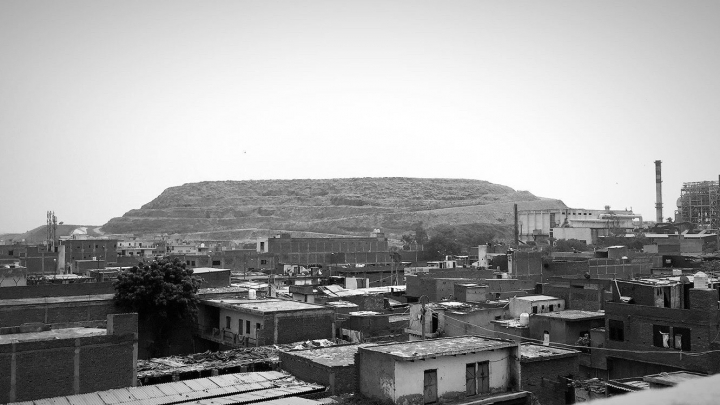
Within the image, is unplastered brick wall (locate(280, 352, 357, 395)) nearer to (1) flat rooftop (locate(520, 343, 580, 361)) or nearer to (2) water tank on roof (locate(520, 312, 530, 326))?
(1) flat rooftop (locate(520, 343, 580, 361))

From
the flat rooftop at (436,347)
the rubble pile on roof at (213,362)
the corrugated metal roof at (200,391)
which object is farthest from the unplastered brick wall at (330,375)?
the rubble pile on roof at (213,362)

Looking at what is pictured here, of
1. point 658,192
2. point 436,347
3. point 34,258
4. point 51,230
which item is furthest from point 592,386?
point 658,192

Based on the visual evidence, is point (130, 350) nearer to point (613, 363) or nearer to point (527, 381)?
point (527, 381)

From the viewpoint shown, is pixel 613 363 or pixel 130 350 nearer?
pixel 130 350

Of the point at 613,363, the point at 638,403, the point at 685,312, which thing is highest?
the point at 638,403

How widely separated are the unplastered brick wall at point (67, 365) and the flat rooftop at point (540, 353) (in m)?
13.7

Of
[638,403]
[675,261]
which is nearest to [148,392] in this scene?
[638,403]

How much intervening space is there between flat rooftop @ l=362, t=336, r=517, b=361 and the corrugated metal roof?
305 cm

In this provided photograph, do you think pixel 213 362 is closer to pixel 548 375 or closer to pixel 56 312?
pixel 56 312

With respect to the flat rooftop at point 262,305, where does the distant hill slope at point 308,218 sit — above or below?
above

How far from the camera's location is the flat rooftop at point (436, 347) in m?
17.1

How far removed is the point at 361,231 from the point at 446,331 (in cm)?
13482

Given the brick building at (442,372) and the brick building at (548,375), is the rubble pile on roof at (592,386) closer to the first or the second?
the brick building at (548,375)

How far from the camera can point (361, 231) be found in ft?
540
